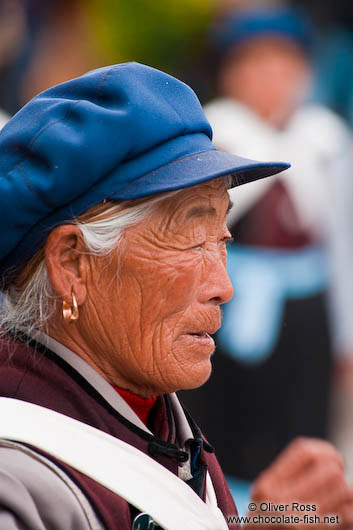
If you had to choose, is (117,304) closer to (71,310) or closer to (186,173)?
(71,310)

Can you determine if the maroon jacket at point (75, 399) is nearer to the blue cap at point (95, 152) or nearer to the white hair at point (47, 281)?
the white hair at point (47, 281)

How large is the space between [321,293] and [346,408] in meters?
2.47

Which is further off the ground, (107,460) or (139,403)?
(107,460)

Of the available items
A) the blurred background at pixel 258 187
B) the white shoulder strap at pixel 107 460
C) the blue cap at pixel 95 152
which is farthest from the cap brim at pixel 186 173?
the blurred background at pixel 258 187

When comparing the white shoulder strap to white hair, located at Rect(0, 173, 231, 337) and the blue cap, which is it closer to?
white hair, located at Rect(0, 173, 231, 337)

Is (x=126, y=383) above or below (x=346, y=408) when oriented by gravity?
above

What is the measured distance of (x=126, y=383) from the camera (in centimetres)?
252

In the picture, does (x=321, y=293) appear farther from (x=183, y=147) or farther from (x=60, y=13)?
(x=183, y=147)

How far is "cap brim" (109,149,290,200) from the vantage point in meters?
2.29

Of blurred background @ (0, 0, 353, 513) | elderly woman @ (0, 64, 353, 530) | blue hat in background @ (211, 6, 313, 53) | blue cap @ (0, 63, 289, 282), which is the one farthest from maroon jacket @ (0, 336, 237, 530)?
blue hat in background @ (211, 6, 313, 53)

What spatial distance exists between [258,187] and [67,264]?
416cm

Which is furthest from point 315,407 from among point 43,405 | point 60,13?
point 43,405

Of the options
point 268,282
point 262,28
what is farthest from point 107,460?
point 262,28

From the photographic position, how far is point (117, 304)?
2.46m
